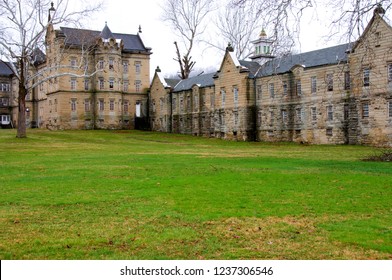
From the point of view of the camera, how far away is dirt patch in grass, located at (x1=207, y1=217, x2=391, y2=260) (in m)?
8.09

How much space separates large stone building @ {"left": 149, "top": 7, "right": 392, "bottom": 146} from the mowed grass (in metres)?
20.4

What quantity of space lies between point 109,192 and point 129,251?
688 cm

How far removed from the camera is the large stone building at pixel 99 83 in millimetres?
70062

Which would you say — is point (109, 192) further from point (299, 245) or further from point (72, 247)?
point (299, 245)

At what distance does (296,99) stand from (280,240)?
145 ft

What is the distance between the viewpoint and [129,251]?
8.38 meters

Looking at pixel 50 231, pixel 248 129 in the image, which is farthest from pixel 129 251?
pixel 248 129

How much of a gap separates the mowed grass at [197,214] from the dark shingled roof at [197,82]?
4571 centimetres

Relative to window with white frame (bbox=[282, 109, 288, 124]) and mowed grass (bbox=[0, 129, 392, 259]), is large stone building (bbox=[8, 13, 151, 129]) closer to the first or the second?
window with white frame (bbox=[282, 109, 288, 124])

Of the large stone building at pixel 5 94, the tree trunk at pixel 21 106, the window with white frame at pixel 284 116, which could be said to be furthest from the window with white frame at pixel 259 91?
the large stone building at pixel 5 94

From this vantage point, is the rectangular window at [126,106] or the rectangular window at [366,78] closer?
the rectangular window at [366,78]

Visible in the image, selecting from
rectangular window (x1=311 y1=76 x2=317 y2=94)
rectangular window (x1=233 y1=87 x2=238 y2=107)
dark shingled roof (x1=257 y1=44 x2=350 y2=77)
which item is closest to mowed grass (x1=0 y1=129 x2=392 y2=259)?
dark shingled roof (x1=257 y1=44 x2=350 y2=77)

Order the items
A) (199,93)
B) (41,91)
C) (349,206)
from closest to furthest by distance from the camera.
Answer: (349,206), (199,93), (41,91)

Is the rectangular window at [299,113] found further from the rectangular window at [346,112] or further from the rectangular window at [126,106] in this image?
the rectangular window at [126,106]
